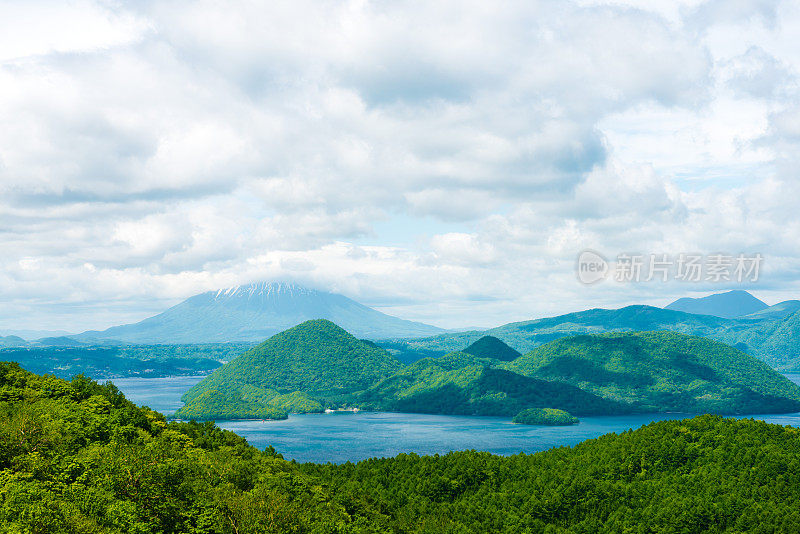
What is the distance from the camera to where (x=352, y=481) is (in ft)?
261

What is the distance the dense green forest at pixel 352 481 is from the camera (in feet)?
131

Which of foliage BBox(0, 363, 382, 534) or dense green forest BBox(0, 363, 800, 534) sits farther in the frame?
dense green forest BBox(0, 363, 800, 534)

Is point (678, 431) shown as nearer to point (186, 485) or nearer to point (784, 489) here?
point (784, 489)

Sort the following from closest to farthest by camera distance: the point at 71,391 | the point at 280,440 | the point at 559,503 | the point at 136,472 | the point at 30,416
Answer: the point at 136,472, the point at 30,416, the point at 71,391, the point at 559,503, the point at 280,440

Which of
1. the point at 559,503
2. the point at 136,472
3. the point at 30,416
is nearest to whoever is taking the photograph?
the point at 136,472

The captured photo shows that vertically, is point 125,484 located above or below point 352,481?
above

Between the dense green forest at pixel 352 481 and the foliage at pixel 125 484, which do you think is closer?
the foliage at pixel 125 484

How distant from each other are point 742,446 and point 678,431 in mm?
10054

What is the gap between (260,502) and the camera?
4356 cm

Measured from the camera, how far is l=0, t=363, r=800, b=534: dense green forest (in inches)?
1571

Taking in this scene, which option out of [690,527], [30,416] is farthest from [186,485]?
[690,527]

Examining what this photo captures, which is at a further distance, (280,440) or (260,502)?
(280,440)

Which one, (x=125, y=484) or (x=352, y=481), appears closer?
(x=125, y=484)

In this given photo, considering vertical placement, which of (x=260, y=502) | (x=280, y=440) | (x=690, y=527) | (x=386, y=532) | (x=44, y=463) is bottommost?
(x=280, y=440)
